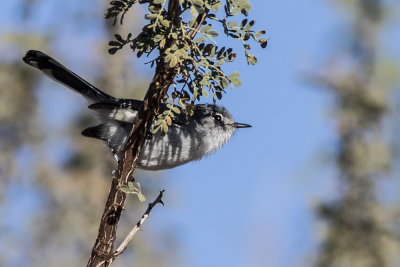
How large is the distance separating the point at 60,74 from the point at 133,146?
5.94ft

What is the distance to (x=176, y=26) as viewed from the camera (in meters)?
2.54

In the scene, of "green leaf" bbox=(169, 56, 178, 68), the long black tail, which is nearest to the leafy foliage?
"green leaf" bbox=(169, 56, 178, 68)

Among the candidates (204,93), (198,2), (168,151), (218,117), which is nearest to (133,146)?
(204,93)

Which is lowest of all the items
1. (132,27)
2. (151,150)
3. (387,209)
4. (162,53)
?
(162,53)

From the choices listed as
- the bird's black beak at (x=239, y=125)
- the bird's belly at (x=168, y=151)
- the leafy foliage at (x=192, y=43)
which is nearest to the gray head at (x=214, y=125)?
the bird's black beak at (x=239, y=125)

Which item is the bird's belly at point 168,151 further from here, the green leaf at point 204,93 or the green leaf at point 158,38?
the green leaf at point 158,38

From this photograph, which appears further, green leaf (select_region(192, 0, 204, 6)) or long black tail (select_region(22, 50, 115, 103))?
long black tail (select_region(22, 50, 115, 103))

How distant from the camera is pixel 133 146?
2.63 meters

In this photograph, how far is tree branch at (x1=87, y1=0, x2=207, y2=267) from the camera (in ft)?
8.38

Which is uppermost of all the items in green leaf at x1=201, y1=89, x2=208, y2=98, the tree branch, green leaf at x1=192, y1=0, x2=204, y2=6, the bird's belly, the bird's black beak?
the bird's black beak

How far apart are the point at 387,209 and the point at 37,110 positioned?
407 centimetres

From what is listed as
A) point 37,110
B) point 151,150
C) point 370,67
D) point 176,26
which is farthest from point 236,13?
point 37,110

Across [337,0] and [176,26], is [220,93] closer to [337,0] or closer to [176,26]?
[176,26]

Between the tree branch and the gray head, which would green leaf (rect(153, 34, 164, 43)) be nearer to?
the tree branch
